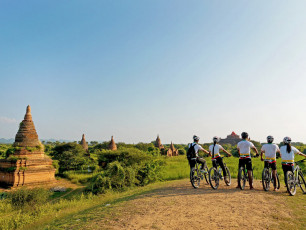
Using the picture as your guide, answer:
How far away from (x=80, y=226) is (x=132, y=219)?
4.13ft

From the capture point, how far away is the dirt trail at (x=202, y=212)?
450cm

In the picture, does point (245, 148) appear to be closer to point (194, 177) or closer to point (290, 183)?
point (290, 183)

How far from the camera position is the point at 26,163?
58.5 ft

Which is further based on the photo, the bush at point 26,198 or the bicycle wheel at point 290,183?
the bush at point 26,198

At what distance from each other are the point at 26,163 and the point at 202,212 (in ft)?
59.3

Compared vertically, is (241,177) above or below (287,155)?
below

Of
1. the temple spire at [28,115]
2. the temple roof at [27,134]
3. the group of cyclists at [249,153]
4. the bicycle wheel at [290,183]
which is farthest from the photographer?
the temple spire at [28,115]

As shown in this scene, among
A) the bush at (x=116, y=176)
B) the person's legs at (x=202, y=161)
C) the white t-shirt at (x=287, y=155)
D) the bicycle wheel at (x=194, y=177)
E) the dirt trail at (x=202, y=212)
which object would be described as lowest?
the bush at (x=116, y=176)

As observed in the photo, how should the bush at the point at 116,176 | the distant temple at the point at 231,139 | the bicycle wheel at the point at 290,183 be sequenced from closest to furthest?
the bicycle wheel at the point at 290,183
the bush at the point at 116,176
the distant temple at the point at 231,139

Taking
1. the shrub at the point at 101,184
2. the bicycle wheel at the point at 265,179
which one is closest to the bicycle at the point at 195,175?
the bicycle wheel at the point at 265,179

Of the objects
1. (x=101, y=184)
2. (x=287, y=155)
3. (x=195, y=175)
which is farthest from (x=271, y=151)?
(x=101, y=184)

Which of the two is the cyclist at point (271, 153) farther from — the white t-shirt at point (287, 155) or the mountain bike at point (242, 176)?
the mountain bike at point (242, 176)

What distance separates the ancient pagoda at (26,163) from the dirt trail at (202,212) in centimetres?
1546

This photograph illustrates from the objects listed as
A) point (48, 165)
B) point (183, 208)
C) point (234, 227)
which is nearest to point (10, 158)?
point (48, 165)
